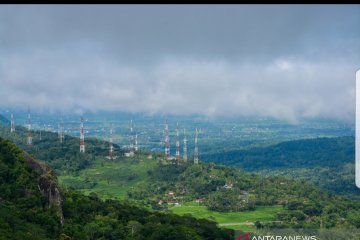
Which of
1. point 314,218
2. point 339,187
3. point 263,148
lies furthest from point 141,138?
point 314,218

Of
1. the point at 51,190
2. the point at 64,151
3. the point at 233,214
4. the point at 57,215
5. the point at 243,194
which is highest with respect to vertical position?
the point at 51,190

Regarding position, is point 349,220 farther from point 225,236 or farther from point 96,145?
point 96,145

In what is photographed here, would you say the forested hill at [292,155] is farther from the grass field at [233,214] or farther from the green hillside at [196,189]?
the grass field at [233,214]

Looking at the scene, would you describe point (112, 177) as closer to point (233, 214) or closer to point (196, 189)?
point (196, 189)

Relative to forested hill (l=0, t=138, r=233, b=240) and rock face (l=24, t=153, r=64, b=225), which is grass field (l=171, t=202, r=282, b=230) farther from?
rock face (l=24, t=153, r=64, b=225)

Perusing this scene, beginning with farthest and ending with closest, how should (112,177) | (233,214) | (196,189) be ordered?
(112,177) < (196,189) < (233,214)

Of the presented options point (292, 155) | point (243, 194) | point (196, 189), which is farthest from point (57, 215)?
point (292, 155)

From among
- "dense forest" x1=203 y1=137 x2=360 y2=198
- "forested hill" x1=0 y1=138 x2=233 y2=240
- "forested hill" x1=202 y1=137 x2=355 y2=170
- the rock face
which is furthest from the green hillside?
"forested hill" x1=202 y1=137 x2=355 y2=170
